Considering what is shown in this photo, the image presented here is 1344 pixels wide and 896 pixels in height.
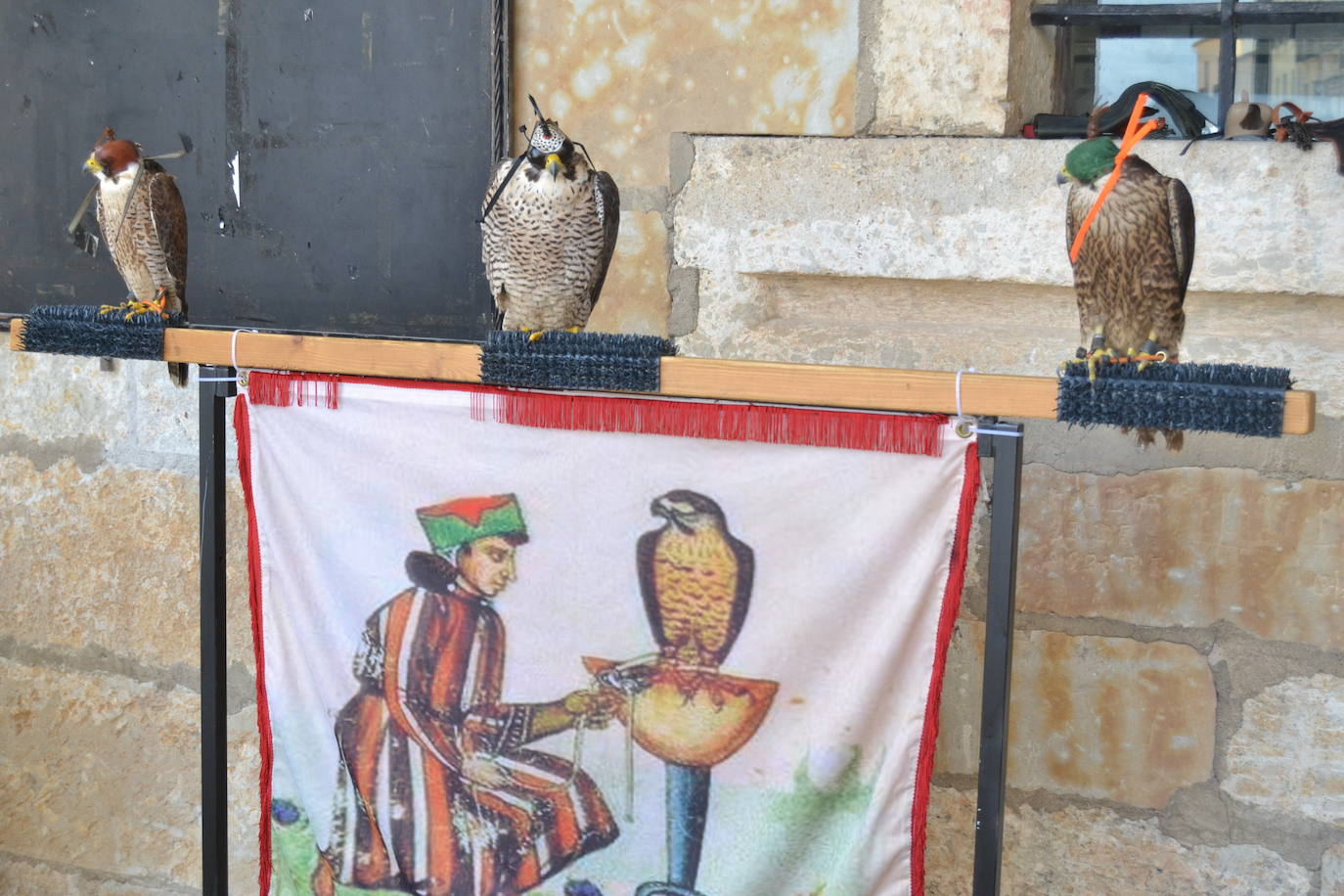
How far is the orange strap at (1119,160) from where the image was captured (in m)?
1.25

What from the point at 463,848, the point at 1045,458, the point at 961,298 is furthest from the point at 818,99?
the point at 463,848

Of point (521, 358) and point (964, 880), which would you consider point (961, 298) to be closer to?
point (521, 358)

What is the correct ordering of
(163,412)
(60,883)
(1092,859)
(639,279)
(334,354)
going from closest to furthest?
1. (334,354)
2. (1092,859)
3. (639,279)
4. (163,412)
5. (60,883)

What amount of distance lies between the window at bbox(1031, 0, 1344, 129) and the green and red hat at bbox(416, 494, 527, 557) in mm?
943

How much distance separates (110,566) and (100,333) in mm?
835

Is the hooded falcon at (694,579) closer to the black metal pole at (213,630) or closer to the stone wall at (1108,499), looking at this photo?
the stone wall at (1108,499)

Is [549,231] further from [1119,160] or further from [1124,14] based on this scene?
[1124,14]

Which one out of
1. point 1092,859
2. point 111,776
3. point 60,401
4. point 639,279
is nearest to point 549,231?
point 639,279

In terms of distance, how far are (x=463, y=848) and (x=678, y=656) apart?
14.7 inches

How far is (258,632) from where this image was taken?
1.70m

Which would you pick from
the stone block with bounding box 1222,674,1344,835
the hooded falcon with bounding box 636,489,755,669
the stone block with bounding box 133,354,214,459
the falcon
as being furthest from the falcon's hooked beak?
the stone block with bounding box 133,354,214,459

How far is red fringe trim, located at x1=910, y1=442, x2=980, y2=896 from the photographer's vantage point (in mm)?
1344

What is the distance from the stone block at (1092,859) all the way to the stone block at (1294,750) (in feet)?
0.26

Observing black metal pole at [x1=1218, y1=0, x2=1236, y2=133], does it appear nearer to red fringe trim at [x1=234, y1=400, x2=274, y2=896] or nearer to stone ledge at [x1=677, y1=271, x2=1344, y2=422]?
stone ledge at [x1=677, y1=271, x2=1344, y2=422]
